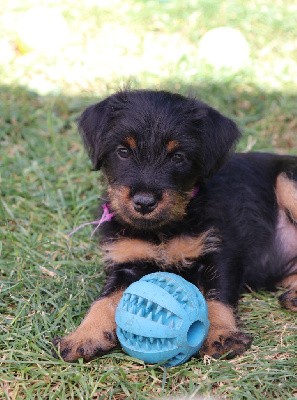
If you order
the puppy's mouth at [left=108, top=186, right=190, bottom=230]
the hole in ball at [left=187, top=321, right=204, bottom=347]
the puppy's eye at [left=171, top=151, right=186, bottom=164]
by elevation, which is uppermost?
the puppy's eye at [left=171, top=151, right=186, bottom=164]

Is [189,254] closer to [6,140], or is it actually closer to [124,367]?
[124,367]

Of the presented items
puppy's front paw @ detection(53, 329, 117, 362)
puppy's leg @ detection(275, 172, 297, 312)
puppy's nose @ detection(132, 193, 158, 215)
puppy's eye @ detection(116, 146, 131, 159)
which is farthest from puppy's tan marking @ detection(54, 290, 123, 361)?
puppy's leg @ detection(275, 172, 297, 312)

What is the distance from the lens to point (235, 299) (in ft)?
14.3

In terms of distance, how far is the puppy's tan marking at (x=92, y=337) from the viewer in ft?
12.5

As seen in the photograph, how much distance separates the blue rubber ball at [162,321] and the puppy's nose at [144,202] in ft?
1.33

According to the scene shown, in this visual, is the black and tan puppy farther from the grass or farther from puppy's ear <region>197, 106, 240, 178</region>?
the grass

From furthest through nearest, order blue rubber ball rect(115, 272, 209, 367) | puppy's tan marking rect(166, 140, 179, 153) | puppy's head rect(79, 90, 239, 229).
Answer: puppy's tan marking rect(166, 140, 179, 153), puppy's head rect(79, 90, 239, 229), blue rubber ball rect(115, 272, 209, 367)

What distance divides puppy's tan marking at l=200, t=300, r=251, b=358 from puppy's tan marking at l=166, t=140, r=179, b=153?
3.25 ft

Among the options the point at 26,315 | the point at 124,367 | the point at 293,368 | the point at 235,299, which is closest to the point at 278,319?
the point at 235,299

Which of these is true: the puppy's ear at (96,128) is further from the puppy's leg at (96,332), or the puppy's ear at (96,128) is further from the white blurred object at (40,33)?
the white blurred object at (40,33)

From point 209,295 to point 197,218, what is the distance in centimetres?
51

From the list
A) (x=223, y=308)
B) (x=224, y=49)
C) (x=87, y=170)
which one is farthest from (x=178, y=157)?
(x=224, y=49)

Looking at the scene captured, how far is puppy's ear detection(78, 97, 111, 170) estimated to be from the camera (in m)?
4.40

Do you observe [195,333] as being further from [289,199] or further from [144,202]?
[289,199]
